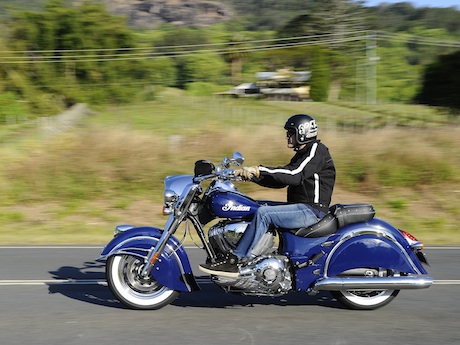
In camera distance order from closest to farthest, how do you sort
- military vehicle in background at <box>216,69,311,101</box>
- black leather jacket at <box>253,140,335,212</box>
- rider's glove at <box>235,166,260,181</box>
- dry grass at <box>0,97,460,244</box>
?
rider's glove at <box>235,166,260,181</box>
black leather jacket at <box>253,140,335,212</box>
dry grass at <box>0,97,460,244</box>
military vehicle in background at <box>216,69,311,101</box>

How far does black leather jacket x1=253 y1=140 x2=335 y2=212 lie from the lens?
640cm

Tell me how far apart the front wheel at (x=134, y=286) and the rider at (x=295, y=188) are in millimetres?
521

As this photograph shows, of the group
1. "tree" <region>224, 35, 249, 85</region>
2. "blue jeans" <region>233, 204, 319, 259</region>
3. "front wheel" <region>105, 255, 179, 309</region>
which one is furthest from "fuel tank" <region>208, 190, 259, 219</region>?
Answer: "tree" <region>224, 35, 249, 85</region>

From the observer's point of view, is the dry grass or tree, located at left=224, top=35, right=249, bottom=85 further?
tree, located at left=224, top=35, right=249, bottom=85

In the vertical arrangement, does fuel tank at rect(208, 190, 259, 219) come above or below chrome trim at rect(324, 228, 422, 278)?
above

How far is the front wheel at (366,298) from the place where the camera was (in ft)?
22.1

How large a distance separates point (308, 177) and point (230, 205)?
80 centimetres

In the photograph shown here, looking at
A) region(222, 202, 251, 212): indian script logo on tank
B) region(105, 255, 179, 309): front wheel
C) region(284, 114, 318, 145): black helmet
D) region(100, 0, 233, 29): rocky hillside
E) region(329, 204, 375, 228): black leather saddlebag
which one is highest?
region(100, 0, 233, 29): rocky hillside

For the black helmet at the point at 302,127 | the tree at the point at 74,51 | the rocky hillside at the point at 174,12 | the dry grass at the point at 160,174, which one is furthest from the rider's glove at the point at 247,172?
the rocky hillside at the point at 174,12

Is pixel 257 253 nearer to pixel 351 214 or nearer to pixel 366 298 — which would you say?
pixel 351 214

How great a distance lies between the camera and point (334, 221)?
6.50 metres

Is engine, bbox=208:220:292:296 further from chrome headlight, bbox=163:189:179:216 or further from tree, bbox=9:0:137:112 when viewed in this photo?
tree, bbox=9:0:137:112

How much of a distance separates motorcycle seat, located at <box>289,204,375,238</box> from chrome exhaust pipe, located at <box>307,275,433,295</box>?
1.44 ft

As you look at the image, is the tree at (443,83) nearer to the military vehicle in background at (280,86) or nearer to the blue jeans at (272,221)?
the military vehicle in background at (280,86)
